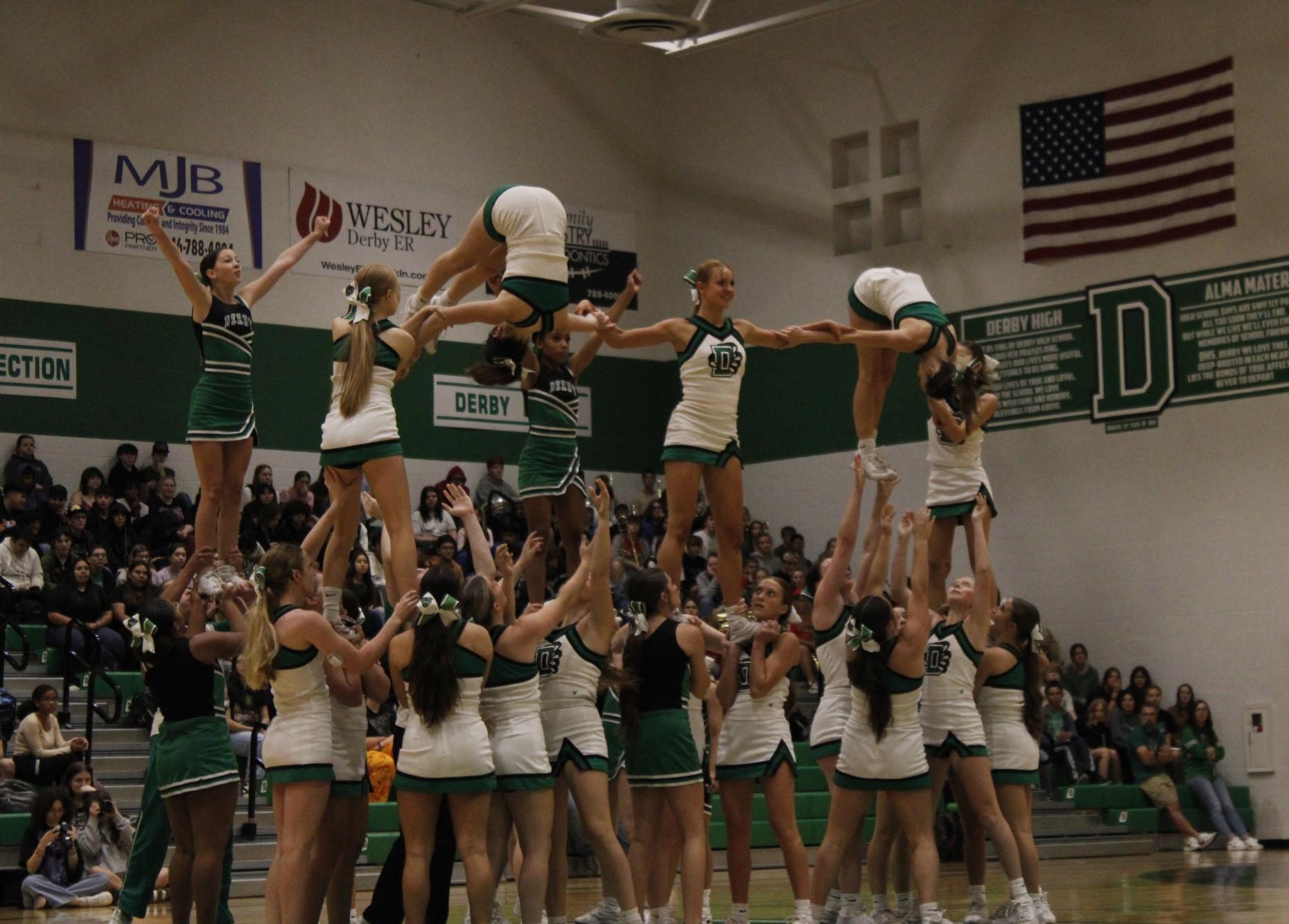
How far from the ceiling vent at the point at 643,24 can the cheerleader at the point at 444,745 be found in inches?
520

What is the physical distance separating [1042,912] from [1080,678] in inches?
422

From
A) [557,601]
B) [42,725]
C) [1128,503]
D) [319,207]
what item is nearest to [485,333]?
[319,207]

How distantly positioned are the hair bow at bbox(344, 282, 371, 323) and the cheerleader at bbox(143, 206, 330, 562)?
6.58 feet

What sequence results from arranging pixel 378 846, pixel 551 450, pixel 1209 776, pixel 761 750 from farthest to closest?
1. pixel 1209 776
2. pixel 378 846
3. pixel 551 450
4. pixel 761 750

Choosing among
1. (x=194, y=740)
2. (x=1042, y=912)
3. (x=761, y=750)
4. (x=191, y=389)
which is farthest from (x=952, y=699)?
(x=191, y=389)

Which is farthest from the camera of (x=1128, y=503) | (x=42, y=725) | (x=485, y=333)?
(x=485, y=333)

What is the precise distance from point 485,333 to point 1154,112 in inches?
346

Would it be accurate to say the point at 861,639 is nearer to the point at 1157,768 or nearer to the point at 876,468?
the point at 876,468

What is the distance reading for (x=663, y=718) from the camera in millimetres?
9102

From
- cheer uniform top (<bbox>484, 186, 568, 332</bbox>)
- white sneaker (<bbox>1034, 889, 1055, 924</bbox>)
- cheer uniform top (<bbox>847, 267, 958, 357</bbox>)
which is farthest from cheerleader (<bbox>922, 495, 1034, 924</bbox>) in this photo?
cheer uniform top (<bbox>484, 186, 568, 332</bbox>)

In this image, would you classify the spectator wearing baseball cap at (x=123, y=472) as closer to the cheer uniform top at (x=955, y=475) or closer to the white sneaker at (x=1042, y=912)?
the cheer uniform top at (x=955, y=475)

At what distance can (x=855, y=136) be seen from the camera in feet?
78.5

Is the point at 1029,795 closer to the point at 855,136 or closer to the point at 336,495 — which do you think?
the point at 336,495

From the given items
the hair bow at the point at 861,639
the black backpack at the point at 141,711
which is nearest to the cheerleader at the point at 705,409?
the hair bow at the point at 861,639
